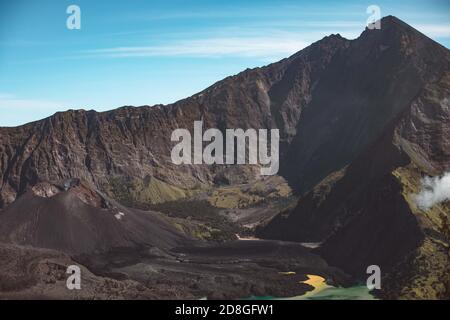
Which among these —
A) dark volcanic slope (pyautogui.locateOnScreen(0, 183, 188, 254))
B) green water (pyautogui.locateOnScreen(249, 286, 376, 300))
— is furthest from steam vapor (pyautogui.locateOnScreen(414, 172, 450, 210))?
dark volcanic slope (pyautogui.locateOnScreen(0, 183, 188, 254))

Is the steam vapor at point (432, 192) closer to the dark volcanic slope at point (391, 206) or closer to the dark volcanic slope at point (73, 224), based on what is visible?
the dark volcanic slope at point (391, 206)

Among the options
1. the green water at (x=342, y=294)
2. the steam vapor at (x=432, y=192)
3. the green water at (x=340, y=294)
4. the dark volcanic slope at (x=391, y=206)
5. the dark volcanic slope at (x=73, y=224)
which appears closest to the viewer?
the green water at (x=342, y=294)

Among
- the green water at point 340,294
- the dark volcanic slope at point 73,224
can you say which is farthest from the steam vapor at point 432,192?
the dark volcanic slope at point 73,224

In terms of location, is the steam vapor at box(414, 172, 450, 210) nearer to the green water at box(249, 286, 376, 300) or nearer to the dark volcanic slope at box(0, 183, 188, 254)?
the green water at box(249, 286, 376, 300)

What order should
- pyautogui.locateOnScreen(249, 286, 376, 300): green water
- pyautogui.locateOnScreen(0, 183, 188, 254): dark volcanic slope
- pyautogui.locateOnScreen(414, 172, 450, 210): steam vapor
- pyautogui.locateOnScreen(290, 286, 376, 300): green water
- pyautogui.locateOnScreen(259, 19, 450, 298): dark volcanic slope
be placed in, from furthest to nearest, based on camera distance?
pyautogui.locateOnScreen(0, 183, 188, 254): dark volcanic slope
pyautogui.locateOnScreen(414, 172, 450, 210): steam vapor
pyautogui.locateOnScreen(259, 19, 450, 298): dark volcanic slope
pyautogui.locateOnScreen(249, 286, 376, 300): green water
pyautogui.locateOnScreen(290, 286, 376, 300): green water

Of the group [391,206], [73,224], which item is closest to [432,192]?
[391,206]

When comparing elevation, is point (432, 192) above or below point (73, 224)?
above

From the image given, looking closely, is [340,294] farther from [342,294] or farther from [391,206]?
[391,206]

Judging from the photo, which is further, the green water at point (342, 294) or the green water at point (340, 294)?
the green water at point (340, 294)
